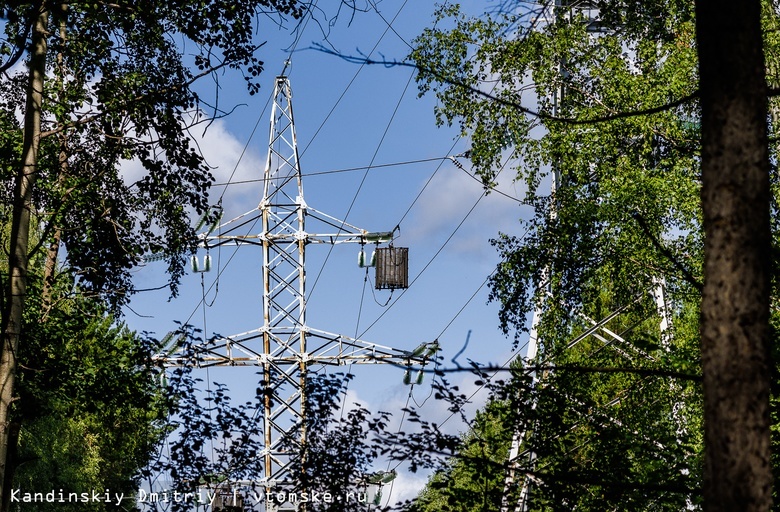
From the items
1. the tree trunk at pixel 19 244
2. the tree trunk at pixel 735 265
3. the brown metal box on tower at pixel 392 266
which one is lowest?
the tree trunk at pixel 735 265

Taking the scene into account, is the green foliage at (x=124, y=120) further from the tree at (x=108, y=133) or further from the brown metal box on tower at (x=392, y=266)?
the brown metal box on tower at (x=392, y=266)

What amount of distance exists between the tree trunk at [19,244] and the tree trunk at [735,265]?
6467mm

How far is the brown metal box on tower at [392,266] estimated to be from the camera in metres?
Answer: 23.9

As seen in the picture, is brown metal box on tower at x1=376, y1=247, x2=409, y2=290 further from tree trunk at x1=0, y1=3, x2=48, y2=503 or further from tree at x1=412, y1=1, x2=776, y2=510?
tree trunk at x1=0, y1=3, x2=48, y2=503

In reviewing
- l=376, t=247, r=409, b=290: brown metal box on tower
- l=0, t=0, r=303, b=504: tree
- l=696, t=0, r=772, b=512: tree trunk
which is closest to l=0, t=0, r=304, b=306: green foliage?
l=0, t=0, r=303, b=504: tree

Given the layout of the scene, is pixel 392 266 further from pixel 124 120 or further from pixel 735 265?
pixel 735 265

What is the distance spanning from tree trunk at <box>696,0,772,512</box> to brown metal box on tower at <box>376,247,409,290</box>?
65.5ft

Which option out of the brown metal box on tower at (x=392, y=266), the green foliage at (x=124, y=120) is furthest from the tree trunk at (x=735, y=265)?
the brown metal box on tower at (x=392, y=266)

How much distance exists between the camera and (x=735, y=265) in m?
3.64

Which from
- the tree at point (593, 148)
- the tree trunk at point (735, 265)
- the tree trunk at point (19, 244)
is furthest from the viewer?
the tree at point (593, 148)

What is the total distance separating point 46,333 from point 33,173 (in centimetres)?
484

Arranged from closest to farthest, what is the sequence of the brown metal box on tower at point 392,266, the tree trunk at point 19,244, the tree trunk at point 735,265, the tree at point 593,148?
1. the tree trunk at point 735,265
2. the tree trunk at point 19,244
3. the tree at point 593,148
4. the brown metal box on tower at point 392,266

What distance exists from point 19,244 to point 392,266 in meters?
15.3

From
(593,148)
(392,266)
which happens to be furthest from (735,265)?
(392,266)
